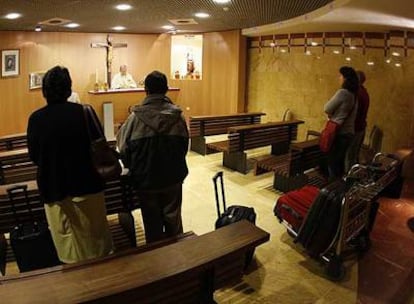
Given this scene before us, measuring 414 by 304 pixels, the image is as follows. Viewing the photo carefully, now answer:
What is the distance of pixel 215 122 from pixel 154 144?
171 inches

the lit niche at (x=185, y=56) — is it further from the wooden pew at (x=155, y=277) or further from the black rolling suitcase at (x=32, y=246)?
the wooden pew at (x=155, y=277)

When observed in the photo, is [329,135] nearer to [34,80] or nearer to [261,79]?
[261,79]

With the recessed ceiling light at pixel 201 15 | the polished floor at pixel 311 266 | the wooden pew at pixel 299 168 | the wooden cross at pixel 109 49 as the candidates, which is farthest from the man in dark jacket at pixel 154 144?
the wooden cross at pixel 109 49

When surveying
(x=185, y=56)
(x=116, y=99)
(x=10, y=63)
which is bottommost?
(x=116, y=99)

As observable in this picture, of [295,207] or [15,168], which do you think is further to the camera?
[15,168]

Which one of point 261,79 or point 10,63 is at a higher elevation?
point 10,63

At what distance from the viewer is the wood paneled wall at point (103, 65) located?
8781mm

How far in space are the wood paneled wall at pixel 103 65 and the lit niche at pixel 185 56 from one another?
1.04ft

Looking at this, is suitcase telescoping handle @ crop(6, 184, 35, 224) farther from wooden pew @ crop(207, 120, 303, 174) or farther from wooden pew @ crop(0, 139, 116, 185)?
wooden pew @ crop(207, 120, 303, 174)

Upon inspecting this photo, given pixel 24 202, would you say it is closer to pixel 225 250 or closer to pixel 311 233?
pixel 225 250

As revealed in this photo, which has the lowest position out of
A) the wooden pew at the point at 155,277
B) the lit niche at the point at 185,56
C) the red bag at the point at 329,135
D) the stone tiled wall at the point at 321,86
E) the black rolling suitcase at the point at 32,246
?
the black rolling suitcase at the point at 32,246

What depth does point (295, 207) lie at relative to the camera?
3496mm

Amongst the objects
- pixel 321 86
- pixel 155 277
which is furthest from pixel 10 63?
pixel 155 277

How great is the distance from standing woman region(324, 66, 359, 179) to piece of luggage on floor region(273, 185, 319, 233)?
2.83 feet
